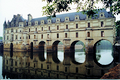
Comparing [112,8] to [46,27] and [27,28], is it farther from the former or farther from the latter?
[27,28]

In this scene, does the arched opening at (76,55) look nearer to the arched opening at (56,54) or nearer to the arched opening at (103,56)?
the arched opening at (56,54)

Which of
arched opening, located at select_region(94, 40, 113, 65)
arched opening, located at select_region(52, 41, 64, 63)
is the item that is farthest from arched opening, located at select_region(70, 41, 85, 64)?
arched opening, located at select_region(94, 40, 113, 65)

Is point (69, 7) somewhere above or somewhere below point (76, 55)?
above

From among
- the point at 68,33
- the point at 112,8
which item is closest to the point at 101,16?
the point at 68,33

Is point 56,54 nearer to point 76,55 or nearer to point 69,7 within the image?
point 76,55

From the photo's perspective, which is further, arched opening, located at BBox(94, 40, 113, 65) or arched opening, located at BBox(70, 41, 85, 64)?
arched opening, located at BBox(70, 41, 85, 64)

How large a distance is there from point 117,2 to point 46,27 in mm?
12691

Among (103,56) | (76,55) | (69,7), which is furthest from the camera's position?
(76,55)

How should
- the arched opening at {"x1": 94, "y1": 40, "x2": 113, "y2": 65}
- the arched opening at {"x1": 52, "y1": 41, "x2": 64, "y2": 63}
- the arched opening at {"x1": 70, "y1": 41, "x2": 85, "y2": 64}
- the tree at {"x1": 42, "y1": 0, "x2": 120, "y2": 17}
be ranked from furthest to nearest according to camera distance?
1. the arched opening at {"x1": 52, "y1": 41, "x2": 64, "y2": 63}
2. the arched opening at {"x1": 70, "y1": 41, "x2": 85, "y2": 64}
3. the arched opening at {"x1": 94, "y1": 40, "x2": 113, "y2": 65}
4. the tree at {"x1": 42, "y1": 0, "x2": 120, "y2": 17}

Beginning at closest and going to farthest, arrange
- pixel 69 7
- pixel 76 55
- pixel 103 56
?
pixel 69 7, pixel 103 56, pixel 76 55

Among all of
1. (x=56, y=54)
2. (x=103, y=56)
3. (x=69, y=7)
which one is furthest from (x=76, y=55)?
(x=69, y=7)

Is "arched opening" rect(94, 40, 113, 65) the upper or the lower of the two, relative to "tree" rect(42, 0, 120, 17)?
lower

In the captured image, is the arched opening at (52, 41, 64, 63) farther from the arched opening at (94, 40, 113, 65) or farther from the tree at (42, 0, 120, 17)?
the tree at (42, 0, 120, 17)

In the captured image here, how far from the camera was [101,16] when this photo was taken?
12828mm
